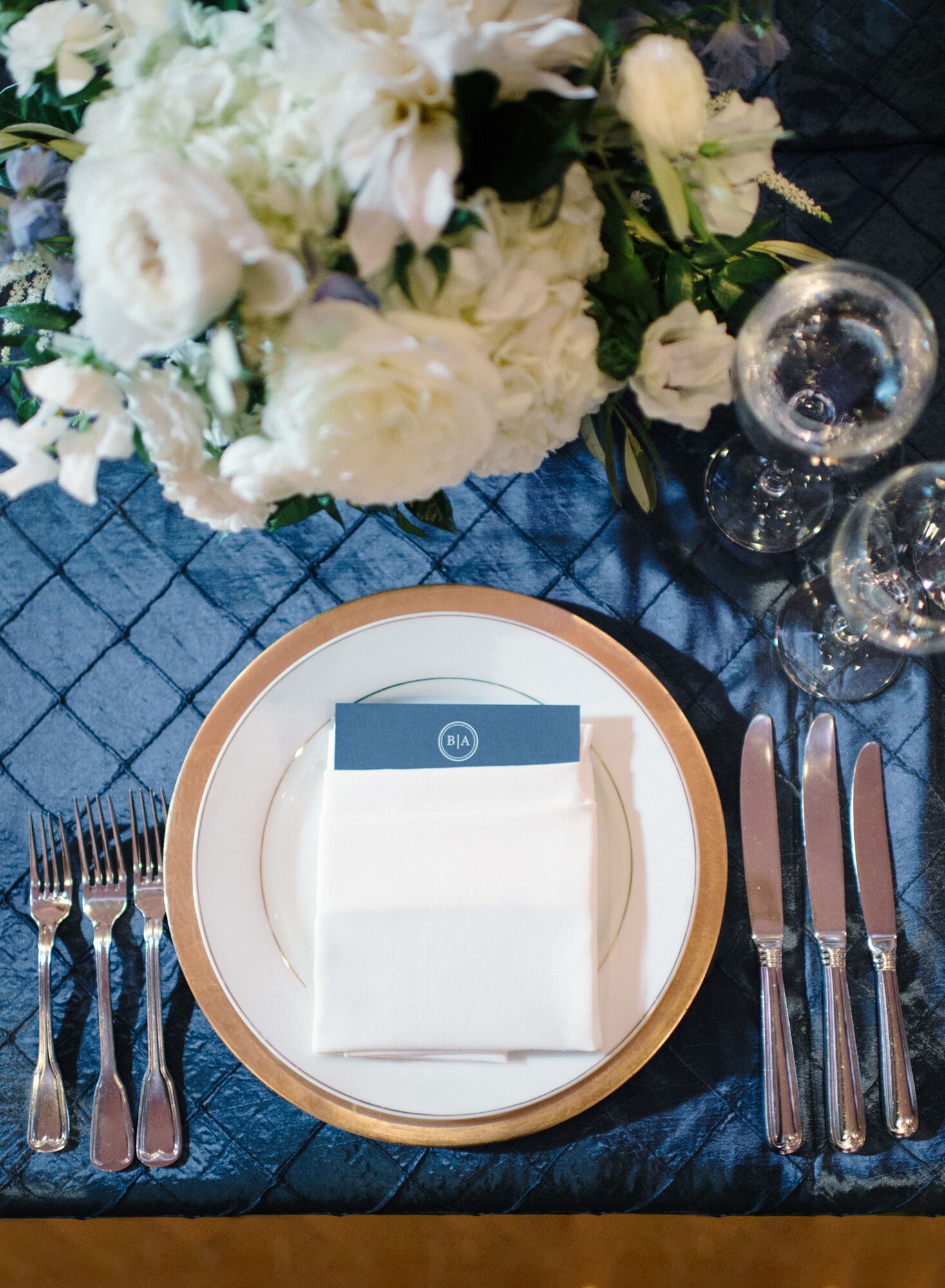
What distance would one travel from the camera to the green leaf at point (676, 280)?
1.78ft

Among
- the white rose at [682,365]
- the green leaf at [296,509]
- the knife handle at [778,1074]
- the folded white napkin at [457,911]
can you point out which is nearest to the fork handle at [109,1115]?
the folded white napkin at [457,911]

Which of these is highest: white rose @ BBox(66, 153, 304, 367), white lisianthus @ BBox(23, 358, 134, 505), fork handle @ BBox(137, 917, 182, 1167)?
white rose @ BBox(66, 153, 304, 367)

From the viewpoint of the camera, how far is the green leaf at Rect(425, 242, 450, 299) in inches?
15.8

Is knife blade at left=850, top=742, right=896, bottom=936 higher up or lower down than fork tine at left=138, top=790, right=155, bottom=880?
lower down

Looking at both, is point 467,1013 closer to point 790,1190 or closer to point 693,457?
point 790,1190

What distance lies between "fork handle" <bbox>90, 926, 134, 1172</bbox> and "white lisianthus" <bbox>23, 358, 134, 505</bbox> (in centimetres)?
47

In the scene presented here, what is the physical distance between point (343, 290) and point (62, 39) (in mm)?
205

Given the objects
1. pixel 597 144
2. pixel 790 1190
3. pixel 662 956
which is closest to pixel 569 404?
pixel 597 144

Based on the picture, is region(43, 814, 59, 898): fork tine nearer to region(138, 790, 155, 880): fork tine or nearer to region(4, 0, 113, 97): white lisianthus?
region(138, 790, 155, 880): fork tine

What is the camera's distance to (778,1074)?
2.41ft

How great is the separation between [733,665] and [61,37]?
0.63 m

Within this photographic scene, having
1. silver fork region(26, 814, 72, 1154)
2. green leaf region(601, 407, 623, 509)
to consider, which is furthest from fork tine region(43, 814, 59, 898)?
green leaf region(601, 407, 623, 509)

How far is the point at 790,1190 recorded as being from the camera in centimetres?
74

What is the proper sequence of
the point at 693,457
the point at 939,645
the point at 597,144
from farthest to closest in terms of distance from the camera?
the point at 693,457, the point at 939,645, the point at 597,144
